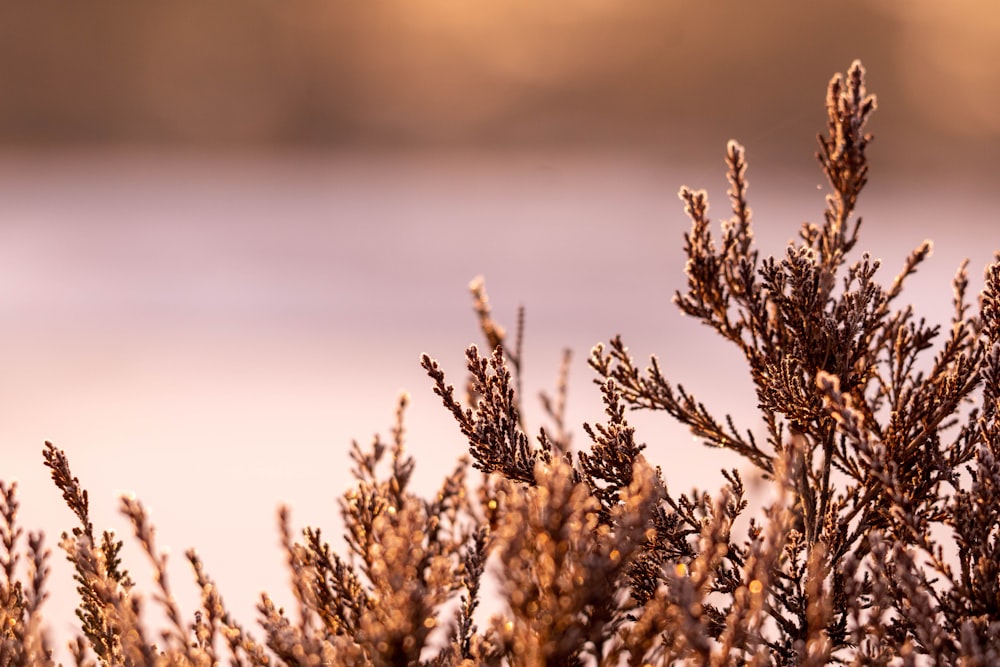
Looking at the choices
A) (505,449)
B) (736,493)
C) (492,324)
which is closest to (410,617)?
(505,449)

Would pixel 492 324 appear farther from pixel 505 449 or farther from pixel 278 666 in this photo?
pixel 278 666

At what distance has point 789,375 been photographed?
3426 millimetres

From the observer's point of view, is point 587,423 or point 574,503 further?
point 587,423

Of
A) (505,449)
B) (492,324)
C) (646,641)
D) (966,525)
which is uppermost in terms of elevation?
(492,324)

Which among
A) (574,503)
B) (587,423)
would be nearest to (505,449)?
(587,423)

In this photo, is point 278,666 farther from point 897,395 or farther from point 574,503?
point 897,395

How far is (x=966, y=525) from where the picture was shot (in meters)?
2.83

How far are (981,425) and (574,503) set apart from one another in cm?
187

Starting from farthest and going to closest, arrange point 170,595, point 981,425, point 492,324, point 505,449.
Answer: point 492,324 → point 505,449 → point 981,425 → point 170,595

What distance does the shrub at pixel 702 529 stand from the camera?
96.0 inches

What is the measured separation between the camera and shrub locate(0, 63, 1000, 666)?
8.00ft

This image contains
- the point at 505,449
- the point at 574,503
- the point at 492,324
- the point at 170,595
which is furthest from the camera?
the point at 492,324

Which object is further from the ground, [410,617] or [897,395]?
[897,395]

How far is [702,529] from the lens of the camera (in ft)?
11.3
